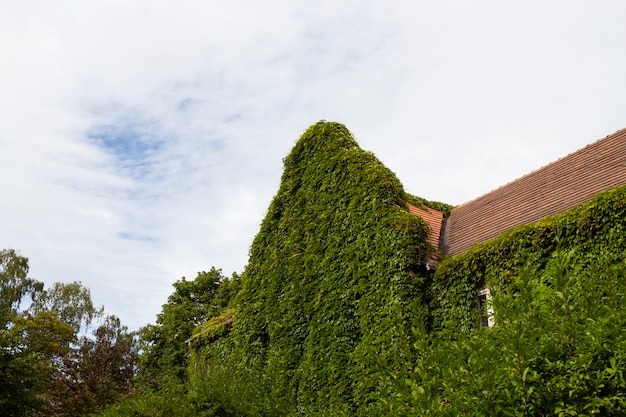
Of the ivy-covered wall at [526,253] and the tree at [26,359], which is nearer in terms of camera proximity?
the ivy-covered wall at [526,253]

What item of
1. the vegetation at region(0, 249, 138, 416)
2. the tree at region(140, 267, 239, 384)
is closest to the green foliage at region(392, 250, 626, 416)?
the vegetation at region(0, 249, 138, 416)

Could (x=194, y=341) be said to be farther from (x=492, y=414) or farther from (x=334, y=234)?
(x=492, y=414)

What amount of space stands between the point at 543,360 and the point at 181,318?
39406 millimetres

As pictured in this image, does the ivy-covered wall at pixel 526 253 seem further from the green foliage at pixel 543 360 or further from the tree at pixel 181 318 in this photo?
the tree at pixel 181 318

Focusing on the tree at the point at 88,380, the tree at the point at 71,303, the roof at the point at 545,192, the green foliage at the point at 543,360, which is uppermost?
the tree at the point at 71,303

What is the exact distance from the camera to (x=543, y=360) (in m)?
5.37

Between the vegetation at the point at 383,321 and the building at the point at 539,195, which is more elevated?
the building at the point at 539,195

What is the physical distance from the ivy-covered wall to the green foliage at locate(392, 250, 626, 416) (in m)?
3.62

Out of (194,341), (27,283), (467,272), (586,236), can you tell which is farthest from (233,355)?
(27,283)

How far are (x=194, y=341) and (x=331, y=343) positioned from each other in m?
10.9

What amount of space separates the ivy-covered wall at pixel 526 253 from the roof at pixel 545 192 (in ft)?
6.21

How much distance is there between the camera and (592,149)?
1587cm

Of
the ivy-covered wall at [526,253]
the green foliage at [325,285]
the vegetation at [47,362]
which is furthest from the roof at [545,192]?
the vegetation at [47,362]

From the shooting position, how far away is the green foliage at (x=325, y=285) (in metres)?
14.6
